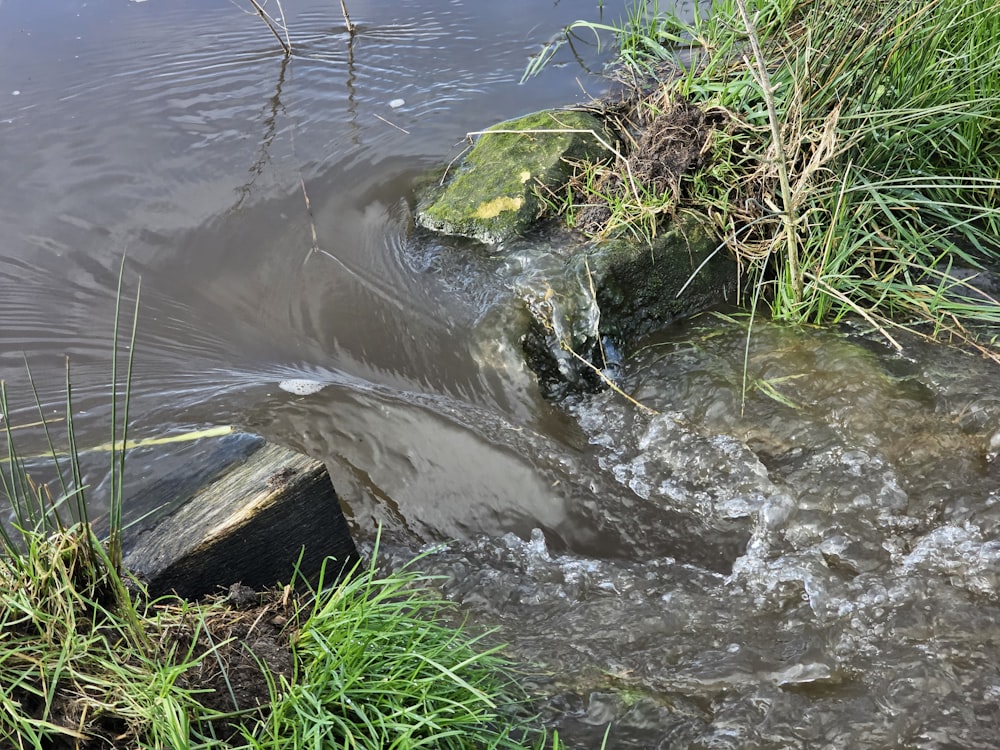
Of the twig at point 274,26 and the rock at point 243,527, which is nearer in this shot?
the rock at point 243,527

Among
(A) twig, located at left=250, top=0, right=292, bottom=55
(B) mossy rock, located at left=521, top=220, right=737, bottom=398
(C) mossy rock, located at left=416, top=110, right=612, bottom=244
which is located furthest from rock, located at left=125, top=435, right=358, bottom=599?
(A) twig, located at left=250, top=0, right=292, bottom=55

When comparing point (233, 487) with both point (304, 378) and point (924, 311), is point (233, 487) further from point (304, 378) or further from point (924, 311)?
point (924, 311)

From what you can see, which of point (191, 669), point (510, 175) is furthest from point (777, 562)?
point (510, 175)

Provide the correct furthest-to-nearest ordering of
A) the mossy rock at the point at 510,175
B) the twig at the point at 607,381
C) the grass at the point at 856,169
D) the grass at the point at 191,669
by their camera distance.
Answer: the mossy rock at the point at 510,175 → the grass at the point at 856,169 → the twig at the point at 607,381 → the grass at the point at 191,669

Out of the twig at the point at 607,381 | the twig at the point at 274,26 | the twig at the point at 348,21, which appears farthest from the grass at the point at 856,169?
the twig at the point at 274,26

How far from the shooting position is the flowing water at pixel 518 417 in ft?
7.71

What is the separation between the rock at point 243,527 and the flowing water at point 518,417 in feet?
0.84

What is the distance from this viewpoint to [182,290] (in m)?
4.13

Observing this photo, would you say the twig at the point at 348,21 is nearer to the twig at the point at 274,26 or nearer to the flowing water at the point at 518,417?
the twig at the point at 274,26

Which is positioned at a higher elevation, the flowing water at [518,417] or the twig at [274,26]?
the twig at [274,26]

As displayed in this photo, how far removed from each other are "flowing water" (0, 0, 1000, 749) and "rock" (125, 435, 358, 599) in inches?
10.1

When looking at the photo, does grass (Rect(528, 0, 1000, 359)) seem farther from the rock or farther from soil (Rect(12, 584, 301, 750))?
soil (Rect(12, 584, 301, 750))

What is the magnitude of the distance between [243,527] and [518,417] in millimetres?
1508

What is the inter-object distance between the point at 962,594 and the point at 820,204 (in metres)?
1.97
